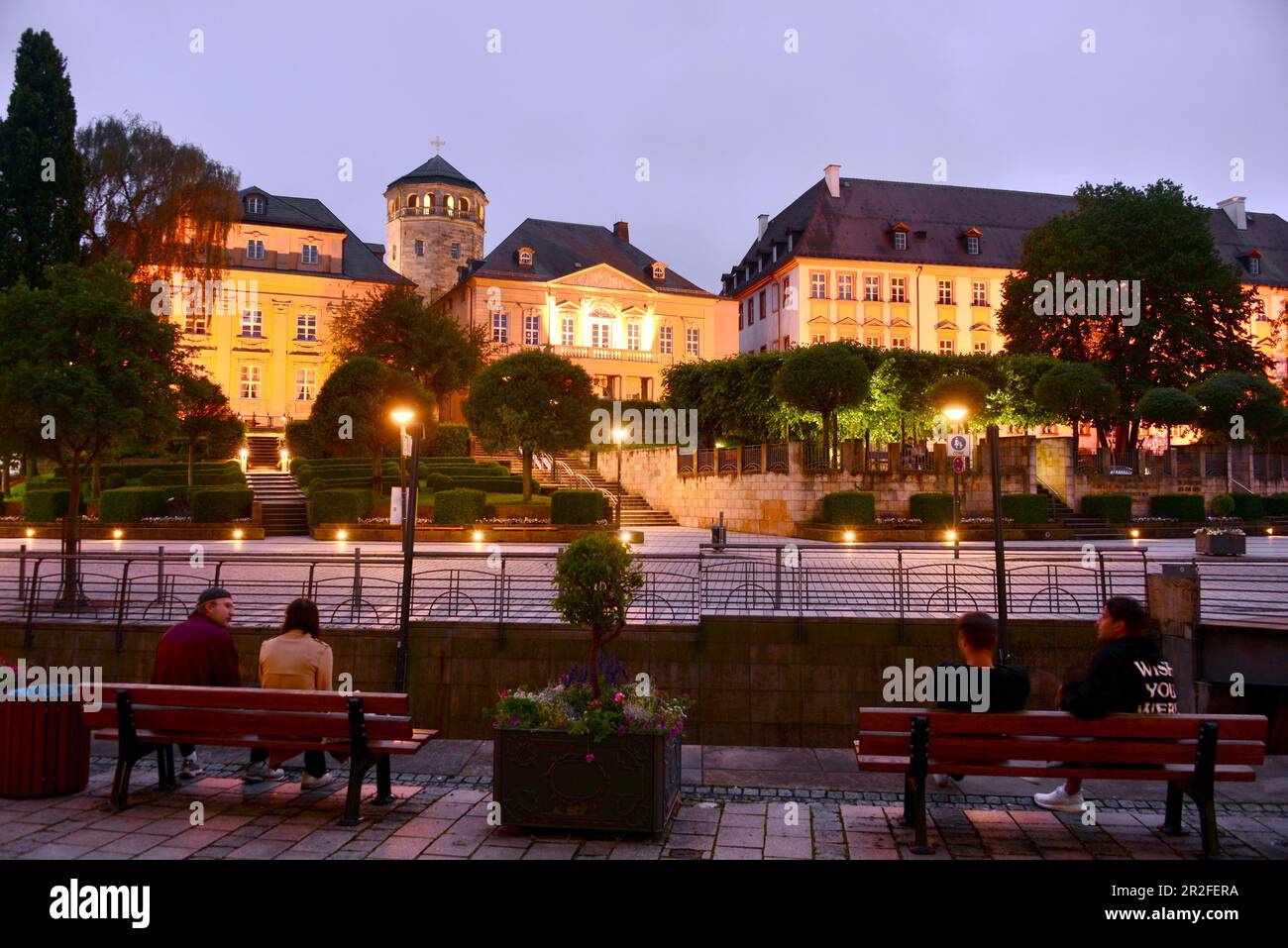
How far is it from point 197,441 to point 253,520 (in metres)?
11.1

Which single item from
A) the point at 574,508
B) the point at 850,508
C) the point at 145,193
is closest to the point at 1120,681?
the point at 850,508

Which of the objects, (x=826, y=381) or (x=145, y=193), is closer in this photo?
(x=826, y=381)

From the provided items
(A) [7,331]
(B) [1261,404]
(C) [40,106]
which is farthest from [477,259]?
(A) [7,331]

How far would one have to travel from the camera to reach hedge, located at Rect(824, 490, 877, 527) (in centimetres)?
2827

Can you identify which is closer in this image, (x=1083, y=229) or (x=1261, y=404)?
(x=1261, y=404)

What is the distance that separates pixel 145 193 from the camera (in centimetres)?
4197

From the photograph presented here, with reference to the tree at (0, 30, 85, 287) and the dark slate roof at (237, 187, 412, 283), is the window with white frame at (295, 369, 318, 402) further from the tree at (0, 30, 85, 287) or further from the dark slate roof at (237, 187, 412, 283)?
the tree at (0, 30, 85, 287)

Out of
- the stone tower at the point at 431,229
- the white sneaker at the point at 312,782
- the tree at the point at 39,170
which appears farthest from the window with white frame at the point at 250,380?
the white sneaker at the point at 312,782

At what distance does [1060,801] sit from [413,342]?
5089cm

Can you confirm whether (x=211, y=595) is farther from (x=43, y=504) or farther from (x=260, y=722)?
(x=43, y=504)
